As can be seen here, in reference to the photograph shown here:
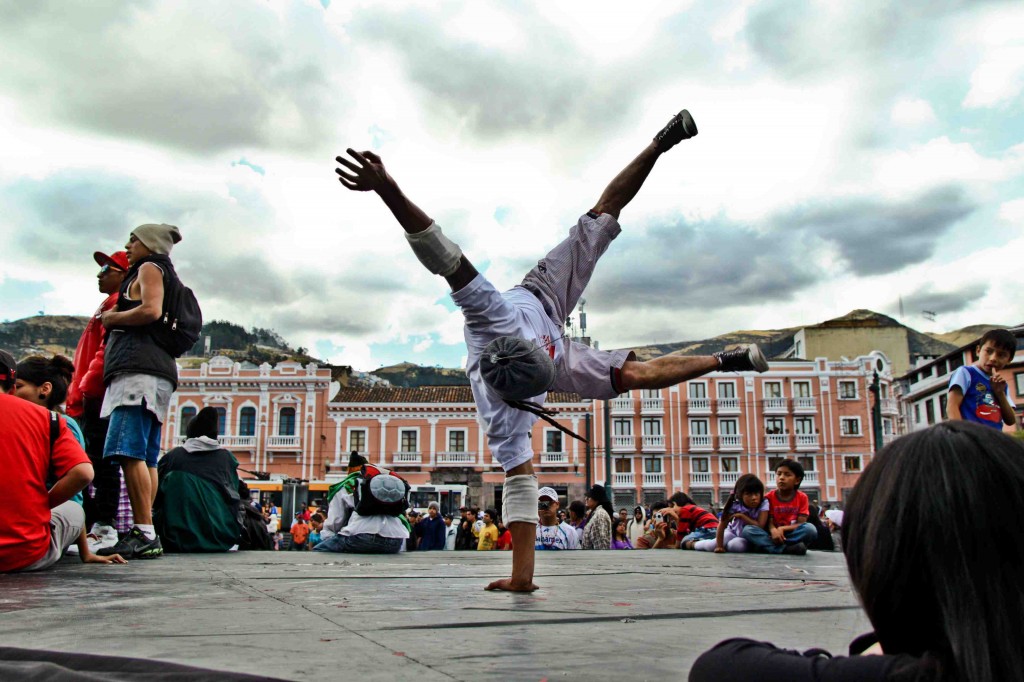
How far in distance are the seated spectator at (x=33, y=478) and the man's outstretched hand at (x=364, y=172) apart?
1.82m

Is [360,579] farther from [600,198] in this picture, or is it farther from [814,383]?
[814,383]

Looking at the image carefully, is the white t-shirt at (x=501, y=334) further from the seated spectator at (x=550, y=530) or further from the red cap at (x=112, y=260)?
the seated spectator at (x=550, y=530)

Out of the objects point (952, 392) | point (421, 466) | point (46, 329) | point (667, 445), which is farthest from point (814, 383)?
point (46, 329)

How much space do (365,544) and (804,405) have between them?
45.7 m

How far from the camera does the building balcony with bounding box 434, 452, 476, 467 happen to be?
45.3 m

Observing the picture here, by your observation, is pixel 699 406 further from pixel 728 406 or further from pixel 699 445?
pixel 699 445

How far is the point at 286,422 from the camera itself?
46344mm

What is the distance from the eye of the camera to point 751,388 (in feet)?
160

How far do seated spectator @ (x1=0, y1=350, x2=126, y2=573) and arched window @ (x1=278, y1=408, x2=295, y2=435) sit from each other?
43967 mm

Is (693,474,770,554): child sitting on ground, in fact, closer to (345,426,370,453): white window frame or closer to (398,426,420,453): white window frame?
(398,426,420,453): white window frame

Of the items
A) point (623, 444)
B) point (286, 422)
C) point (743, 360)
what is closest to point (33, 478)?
point (743, 360)

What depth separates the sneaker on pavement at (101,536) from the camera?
460 cm

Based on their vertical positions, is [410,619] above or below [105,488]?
below

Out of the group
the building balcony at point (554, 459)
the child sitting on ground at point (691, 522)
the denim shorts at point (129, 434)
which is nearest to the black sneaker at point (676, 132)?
the denim shorts at point (129, 434)
